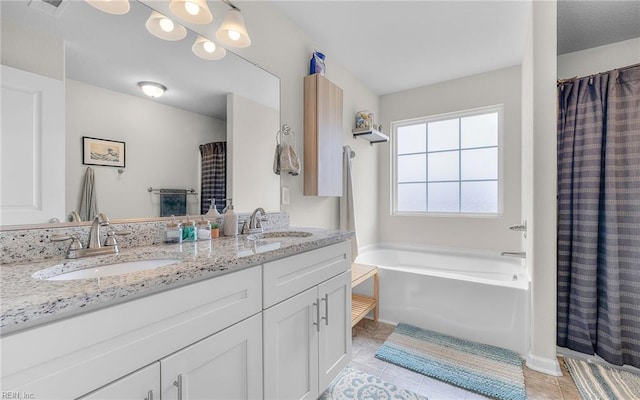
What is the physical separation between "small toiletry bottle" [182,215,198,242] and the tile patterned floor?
1.36 metres

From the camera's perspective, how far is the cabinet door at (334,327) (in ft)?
4.60

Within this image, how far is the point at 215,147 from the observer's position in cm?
159

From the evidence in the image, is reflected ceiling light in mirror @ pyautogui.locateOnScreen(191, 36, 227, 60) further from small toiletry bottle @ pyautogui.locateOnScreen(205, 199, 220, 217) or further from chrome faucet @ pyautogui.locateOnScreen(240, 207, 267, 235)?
chrome faucet @ pyautogui.locateOnScreen(240, 207, 267, 235)

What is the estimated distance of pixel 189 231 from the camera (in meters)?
1.37

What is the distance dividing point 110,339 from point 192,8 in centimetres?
146

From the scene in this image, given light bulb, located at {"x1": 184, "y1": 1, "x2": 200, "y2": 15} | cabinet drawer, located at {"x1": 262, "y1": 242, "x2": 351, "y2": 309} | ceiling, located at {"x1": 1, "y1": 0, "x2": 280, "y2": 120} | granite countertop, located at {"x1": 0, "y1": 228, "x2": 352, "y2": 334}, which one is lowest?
cabinet drawer, located at {"x1": 262, "y1": 242, "x2": 351, "y2": 309}

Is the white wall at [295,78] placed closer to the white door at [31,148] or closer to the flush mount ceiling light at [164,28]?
the flush mount ceiling light at [164,28]

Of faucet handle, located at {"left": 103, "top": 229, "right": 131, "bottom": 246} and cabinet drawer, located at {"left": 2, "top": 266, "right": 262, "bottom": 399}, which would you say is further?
faucet handle, located at {"left": 103, "top": 229, "right": 131, "bottom": 246}

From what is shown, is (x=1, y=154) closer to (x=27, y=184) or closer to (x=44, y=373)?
(x=27, y=184)

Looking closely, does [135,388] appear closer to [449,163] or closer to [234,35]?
[234,35]

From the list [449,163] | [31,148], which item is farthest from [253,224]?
[449,163]

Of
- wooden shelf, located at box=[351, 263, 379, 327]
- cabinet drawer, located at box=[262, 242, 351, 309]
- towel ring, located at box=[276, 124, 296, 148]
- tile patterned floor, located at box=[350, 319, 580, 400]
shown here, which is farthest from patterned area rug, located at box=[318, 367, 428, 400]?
towel ring, located at box=[276, 124, 296, 148]

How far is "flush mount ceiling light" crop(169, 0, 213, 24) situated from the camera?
1.33m

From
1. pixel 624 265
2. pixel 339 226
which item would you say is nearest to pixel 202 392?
pixel 339 226
